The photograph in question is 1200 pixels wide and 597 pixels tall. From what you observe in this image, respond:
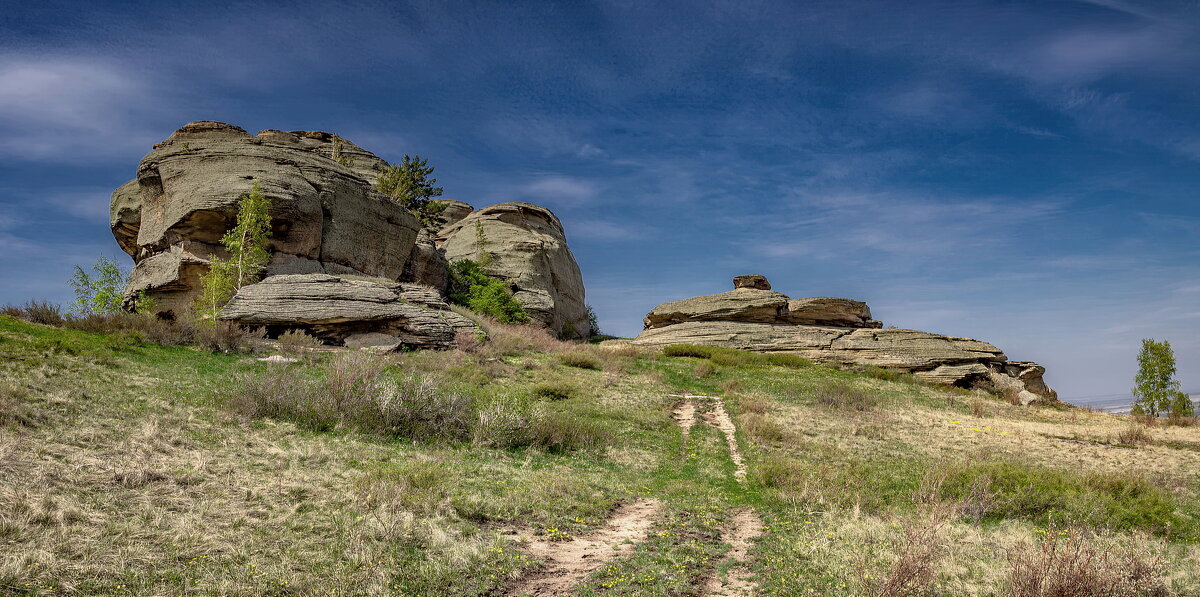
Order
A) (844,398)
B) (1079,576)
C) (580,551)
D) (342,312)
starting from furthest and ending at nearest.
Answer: (342,312), (844,398), (580,551), (1079,576)

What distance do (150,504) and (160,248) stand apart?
111ft

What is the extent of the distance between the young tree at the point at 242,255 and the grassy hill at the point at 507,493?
1095 centimetres

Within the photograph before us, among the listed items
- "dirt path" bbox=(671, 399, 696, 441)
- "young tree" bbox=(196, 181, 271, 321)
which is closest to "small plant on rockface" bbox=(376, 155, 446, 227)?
"young tree" bbox=(196, 181, 271, 321)

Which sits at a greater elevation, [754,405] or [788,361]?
[788,361]

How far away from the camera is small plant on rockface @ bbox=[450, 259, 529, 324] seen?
42.6 meters

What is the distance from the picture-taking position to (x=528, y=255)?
5044cm

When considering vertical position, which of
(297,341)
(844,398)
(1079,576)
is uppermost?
(297,341)

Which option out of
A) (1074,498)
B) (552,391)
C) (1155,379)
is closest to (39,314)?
(552,391)

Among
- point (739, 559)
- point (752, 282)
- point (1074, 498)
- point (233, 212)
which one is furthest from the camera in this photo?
point (752, 282)

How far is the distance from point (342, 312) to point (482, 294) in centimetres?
1804

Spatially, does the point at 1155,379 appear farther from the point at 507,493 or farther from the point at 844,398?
the point at 507,493

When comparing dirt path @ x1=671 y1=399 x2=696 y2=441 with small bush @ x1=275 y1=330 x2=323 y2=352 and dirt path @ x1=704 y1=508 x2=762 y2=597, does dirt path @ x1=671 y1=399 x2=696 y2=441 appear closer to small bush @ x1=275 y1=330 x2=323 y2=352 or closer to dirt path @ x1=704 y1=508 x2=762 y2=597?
dirt path @ x1=704 y1=508 x2=762 y2=597

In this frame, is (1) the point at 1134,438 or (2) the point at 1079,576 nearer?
(2) the point at 1079,576

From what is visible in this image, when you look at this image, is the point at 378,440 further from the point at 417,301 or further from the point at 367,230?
the point at 367,230
